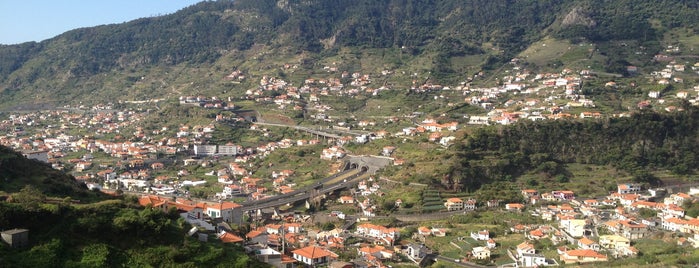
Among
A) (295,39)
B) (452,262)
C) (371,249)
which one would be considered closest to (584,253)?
(452,262)

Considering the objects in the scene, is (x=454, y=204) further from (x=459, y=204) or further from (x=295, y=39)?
(x=295, y=39)

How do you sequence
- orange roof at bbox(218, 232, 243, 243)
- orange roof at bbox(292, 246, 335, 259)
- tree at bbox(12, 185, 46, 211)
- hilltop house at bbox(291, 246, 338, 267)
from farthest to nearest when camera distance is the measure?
orange roof at bbox(292, 246, 335, 259) < hilltop house at bbox(291, 246, 338, 267) < orange roof at bbox(218, 232, 243, 243) < tree at bbox(12, 185, 46, 211)

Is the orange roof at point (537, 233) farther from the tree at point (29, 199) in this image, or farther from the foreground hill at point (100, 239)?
the tree at point (29, 199)

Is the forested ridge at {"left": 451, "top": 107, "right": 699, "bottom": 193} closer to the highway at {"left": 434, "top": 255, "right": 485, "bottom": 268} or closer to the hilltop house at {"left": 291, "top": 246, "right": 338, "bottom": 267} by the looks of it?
the highway at {"left": 434, "top": 255, "right": 485, "bottom": 268}

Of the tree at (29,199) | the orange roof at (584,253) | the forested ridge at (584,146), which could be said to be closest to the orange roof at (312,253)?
the tree at (29,199)

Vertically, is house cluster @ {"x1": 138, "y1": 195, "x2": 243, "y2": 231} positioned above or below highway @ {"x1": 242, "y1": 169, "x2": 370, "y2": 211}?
above

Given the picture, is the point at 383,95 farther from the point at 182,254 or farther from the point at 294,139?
the point at 182,254

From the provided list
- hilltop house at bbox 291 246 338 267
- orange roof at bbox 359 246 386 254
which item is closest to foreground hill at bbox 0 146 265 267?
hilltop house at bbox 291 246 338 267
